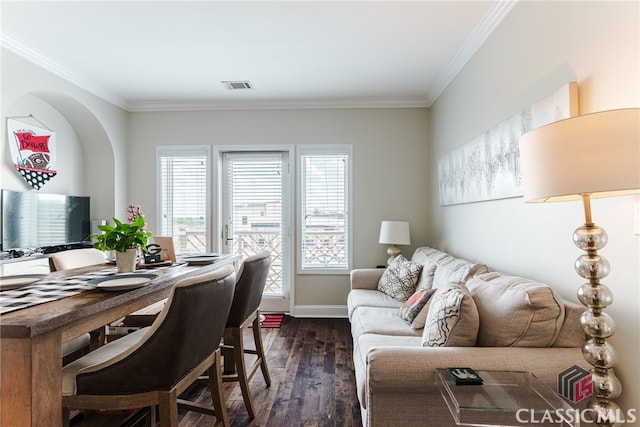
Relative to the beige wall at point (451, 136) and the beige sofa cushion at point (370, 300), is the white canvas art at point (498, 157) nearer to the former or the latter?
the beige wall at point (451, 136)

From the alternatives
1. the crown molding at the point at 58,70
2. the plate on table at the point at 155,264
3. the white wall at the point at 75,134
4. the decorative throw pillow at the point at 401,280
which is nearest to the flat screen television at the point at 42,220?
Result: the white wall at the point at 75,134

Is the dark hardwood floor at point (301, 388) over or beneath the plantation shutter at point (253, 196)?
beneath

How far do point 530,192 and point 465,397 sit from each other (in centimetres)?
76

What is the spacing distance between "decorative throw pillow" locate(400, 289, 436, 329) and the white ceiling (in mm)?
1998

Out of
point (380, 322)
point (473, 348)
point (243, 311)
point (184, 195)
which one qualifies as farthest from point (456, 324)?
point (184, 195)

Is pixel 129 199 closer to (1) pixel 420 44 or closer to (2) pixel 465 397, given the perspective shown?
(1) pixel 420 44

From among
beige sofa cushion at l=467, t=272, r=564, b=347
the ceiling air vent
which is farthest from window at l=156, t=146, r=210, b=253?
beige sofa cushion at l=467, t=272, r=564, b=347

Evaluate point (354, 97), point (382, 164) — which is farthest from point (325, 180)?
point (354, 97)

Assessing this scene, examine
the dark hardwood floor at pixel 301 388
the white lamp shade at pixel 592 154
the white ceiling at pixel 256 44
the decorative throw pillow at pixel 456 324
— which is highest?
the white ceiling at pixel 256 44

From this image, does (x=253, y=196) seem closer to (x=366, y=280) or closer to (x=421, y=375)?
(x=366, y=280)

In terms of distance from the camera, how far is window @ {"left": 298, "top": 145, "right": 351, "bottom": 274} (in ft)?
14.6

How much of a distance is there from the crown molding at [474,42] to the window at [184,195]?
9.47 ft

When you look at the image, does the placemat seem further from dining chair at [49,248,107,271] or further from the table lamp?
the table lamp

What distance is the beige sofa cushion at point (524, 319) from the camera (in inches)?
60.7
